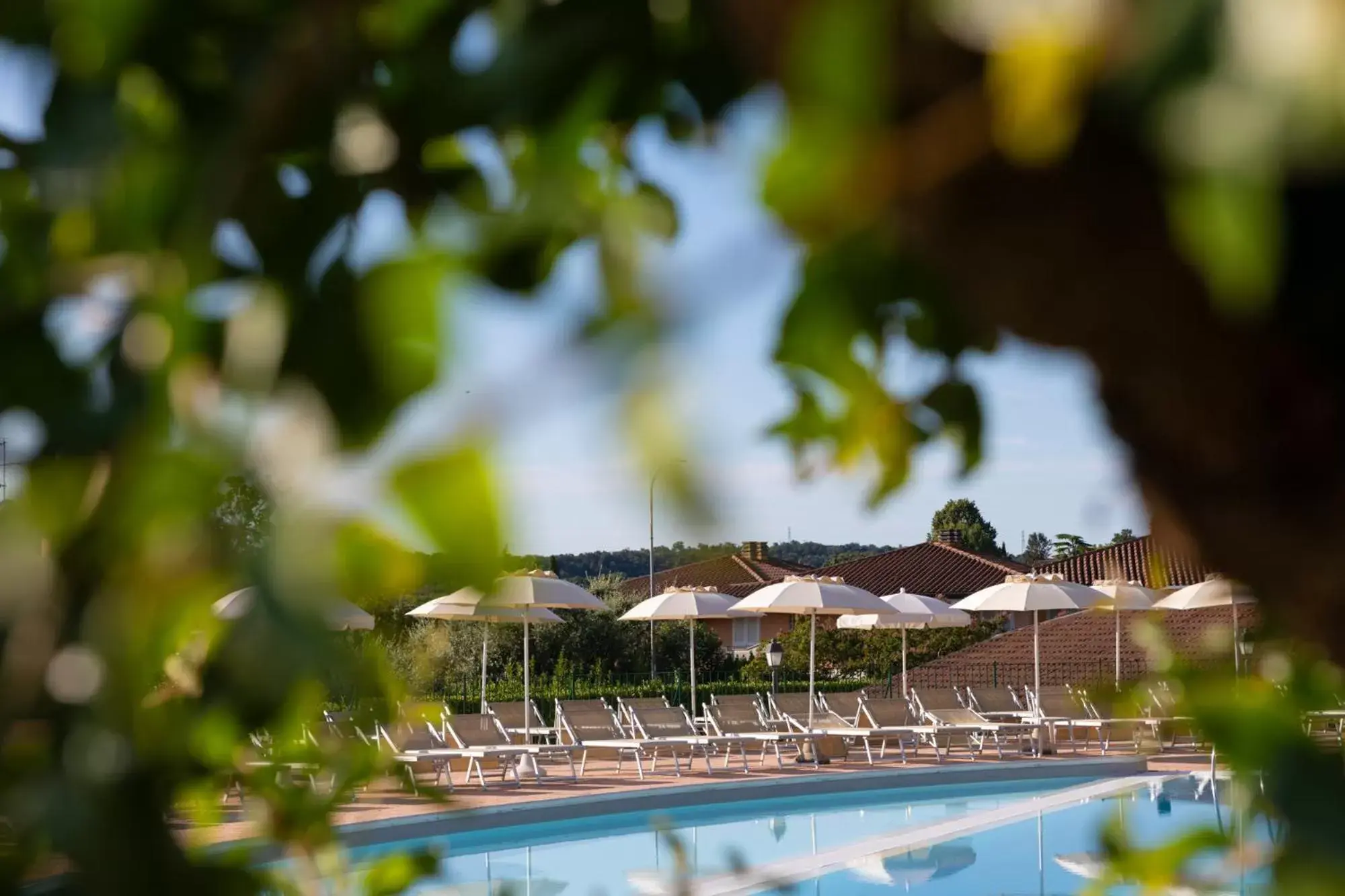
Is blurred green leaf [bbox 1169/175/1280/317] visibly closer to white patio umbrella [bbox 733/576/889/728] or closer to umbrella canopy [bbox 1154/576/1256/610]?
umbrella canopy [bbox 1154/576/1256/610]

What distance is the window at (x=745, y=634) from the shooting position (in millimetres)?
54719

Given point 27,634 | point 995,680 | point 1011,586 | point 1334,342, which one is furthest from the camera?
point 995,680

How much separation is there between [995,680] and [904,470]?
27533 millimetres

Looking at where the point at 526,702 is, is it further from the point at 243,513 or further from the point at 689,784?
the point at 243,513

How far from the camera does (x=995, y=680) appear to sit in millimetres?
27188

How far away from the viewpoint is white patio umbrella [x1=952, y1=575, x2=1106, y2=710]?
2088 centimetres

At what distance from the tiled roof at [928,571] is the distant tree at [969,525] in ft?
54.7

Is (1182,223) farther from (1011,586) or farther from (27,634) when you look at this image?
(1011,586)

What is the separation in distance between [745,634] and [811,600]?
1403 inches

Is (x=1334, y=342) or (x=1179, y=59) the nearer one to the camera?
(x=1179, y=59)

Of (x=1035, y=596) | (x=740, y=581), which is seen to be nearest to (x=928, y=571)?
(x=740, y=581)

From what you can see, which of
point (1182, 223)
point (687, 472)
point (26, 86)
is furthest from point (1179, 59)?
point (26, 86)

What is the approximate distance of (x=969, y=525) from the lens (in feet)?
257

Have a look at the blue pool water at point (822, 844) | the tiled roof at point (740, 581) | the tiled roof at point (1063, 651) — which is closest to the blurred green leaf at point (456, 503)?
the blue pool water at point (822, 844)
